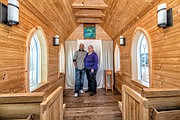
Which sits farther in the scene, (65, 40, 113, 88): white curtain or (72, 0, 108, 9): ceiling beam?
(65, 40, 113, 88): white curtain

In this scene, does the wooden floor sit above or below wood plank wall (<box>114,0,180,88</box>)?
below

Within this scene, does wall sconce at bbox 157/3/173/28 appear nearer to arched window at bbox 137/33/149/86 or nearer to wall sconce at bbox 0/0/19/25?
arched window at bbox 137/33/149/86

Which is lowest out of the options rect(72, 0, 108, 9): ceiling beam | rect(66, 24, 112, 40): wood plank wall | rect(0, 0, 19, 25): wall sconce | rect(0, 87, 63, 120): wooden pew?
rect(0, 87, 63, 120): wooden pew

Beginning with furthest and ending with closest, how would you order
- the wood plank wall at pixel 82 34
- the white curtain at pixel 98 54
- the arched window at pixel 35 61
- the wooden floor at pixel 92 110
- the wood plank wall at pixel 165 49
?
the wood plank wall at pixel 82 34
the white curtain at pixel 98 54
the arched window at pixel 35 61
the wooden floor at pixel 92 110
the wood plank wall at pixel 165 49

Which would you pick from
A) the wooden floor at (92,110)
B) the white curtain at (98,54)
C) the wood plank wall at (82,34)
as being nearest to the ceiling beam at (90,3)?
the white curtain at (98,54)

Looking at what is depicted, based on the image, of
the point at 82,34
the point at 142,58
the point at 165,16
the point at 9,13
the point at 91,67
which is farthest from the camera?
the point at 82,34

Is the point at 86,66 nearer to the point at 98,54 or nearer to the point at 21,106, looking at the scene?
the point at 98,54

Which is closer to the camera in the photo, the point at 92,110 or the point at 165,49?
the point at 165,49

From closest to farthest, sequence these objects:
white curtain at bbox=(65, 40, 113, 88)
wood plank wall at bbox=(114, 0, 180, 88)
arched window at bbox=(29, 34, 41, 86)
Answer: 1. wood plank wall at bbox=(114, 0, 180, 88)
2. arched window at bbox=(29, 34, 41, 86)
3. white curtain at bbox=(65, 40, 113, 88)

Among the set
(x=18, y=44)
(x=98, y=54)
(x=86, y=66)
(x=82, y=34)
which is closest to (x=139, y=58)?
(x=86, y=66)

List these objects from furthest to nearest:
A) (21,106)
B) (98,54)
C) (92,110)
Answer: (98,54), (92,110), (21,106)

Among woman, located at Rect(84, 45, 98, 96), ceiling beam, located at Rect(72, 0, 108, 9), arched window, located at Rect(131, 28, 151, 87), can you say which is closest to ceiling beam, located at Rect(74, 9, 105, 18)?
ceiling beam, located at Rect(72, 0, 108, 9)

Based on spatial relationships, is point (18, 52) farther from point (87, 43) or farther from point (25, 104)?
point (87, 43)

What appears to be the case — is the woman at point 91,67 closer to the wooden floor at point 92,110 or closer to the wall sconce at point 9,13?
the wooden floor at point 92,110
